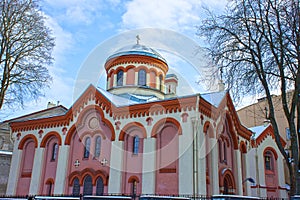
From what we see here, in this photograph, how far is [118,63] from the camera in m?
23.8

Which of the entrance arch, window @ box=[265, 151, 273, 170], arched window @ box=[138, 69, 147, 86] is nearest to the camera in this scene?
the entrance arch

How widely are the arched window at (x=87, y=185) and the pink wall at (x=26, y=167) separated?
15.3 feet

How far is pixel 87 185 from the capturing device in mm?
17531

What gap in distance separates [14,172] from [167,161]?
36.9 ft

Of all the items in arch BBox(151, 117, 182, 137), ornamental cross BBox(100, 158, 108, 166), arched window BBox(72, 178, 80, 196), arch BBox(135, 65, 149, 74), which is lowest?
arched window BBox(72, 178, 80, 196)

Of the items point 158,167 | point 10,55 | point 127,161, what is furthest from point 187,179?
point 10,55

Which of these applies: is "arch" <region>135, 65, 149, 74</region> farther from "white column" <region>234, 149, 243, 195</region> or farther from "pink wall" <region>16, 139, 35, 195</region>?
"pink wall" <region>16, 139, 35, 195</region>

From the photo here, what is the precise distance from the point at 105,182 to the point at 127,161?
5.60 ft

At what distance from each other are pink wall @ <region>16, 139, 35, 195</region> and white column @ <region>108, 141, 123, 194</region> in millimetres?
6740

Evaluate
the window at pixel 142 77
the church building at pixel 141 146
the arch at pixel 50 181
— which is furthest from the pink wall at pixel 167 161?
the arch at pixel 50 181

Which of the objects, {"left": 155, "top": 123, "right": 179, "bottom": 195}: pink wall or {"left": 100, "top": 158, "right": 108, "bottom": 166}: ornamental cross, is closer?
{"left": 155, "top": 123, "right": 179, "bottom": 195}: pink wall

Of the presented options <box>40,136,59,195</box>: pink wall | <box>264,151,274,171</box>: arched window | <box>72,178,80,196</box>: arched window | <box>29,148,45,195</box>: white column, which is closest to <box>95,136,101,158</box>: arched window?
<box>72,178,80,196</box>: arched window

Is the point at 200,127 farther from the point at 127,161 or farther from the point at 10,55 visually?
the point at 10,55

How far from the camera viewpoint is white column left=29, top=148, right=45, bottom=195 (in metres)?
19.0
